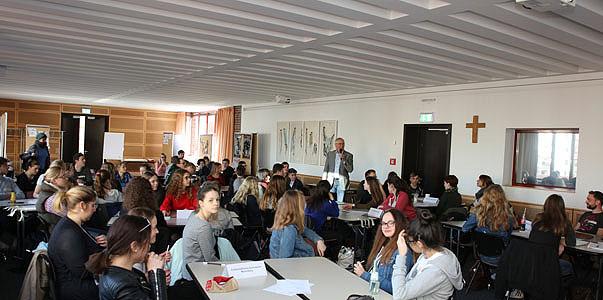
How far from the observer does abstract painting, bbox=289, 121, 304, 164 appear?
12609mm

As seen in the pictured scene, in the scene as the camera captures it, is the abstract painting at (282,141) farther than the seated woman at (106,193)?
Yes

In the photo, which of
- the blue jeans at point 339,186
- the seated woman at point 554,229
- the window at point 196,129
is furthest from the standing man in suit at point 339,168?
the window at point 196,129

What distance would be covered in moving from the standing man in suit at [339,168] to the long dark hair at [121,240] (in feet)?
23.3

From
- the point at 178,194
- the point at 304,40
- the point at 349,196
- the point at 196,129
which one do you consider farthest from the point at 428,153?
the point at 196,129

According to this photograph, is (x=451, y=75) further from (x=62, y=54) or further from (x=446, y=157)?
(x=62, y=54)

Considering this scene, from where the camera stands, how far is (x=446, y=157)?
29.6 feet

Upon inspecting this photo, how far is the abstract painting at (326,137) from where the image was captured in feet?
37.7

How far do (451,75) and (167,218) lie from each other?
Answer: 4863 mm

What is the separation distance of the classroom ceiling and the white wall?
1.01 ft

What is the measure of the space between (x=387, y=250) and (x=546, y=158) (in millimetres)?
5374

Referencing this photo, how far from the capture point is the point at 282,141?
13.4m

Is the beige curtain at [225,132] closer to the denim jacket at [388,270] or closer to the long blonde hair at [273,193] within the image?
the long blonde hair at [273,193]

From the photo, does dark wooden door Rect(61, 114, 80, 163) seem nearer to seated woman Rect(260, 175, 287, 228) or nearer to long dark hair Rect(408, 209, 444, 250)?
seated woman Rect(260, 175, 287, 228)

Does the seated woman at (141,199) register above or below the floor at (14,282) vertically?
above
